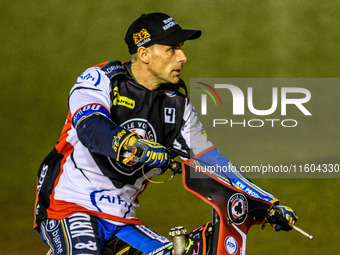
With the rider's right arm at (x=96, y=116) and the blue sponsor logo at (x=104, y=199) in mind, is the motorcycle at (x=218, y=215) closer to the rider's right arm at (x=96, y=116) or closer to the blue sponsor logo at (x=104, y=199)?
the rider's right arm at (x=96, y=116)

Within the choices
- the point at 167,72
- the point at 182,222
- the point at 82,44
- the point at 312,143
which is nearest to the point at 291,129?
the point at 312,143

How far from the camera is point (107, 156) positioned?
105 inches

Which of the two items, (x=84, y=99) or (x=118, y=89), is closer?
(x=84, y=99)

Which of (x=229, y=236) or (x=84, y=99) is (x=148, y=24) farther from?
(x=229, y=236)

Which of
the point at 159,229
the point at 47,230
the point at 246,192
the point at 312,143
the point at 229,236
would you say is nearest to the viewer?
the point at 229,236

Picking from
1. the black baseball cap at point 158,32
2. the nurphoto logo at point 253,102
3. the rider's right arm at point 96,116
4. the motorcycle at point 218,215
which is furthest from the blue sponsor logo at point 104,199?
the nurphoto logo at point 253,102

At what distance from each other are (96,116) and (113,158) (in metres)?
0.33

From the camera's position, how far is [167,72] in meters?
2.83

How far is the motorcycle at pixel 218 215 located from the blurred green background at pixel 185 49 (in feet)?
12.1

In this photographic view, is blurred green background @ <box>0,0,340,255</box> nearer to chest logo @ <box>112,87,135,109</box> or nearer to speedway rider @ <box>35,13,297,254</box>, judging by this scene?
speedway rider @ <box>35,13,297,254</box>

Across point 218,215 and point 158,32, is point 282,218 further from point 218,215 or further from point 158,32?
point 158,32

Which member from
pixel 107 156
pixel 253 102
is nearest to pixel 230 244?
pixel 107 156

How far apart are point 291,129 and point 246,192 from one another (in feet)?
13.7

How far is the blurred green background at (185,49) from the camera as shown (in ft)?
20.8
